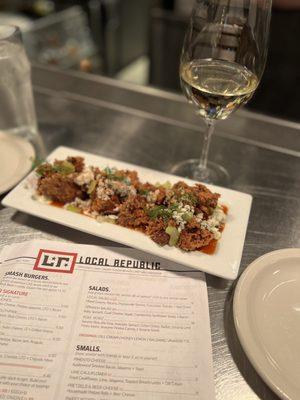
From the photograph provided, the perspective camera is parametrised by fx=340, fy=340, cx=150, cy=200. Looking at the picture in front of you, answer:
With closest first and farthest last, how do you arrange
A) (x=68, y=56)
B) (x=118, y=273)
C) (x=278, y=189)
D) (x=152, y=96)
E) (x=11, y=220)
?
(x=118, y=273) → (x=11, y=220) → (x=278, y=189) → (x=152, y=96) → (x=68, y=56)

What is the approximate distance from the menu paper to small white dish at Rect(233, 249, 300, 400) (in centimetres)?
7

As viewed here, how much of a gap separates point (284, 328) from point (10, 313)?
0.44 metres

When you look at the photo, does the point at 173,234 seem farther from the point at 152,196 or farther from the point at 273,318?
the point at 273,318

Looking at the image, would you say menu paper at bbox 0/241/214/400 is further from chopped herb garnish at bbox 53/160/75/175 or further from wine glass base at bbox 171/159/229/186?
wine glass base at bbox 171/159/229/186

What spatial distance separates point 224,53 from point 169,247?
0.42m

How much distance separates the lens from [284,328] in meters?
0.53

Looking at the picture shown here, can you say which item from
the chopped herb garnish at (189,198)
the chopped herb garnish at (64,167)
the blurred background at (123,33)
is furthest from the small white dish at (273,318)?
the blurred background at (123,33)

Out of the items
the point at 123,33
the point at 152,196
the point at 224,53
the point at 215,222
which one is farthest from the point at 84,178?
the point at 123,33

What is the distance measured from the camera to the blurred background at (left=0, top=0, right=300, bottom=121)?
1.88 meters

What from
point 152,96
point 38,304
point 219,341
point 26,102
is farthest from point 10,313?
point 152,96

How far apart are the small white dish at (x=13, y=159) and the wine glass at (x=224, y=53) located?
40cm

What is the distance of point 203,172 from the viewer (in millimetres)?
860

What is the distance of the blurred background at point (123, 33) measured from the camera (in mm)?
1885

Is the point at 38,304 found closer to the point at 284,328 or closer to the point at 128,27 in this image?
the point at 284,328
